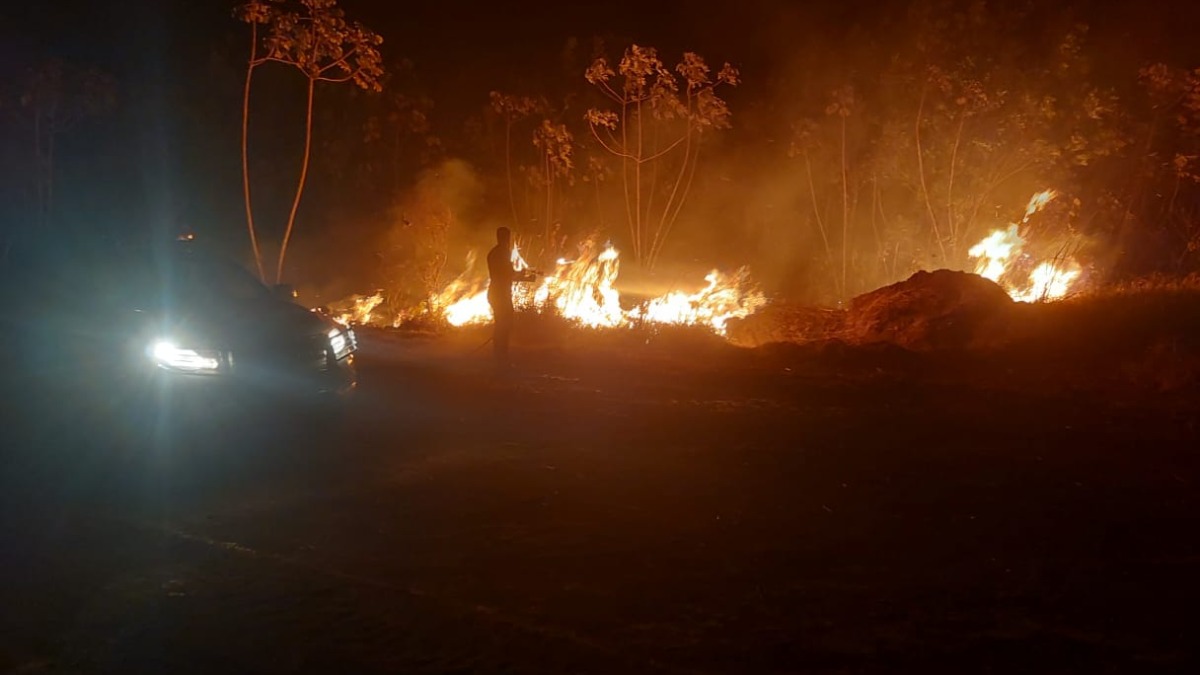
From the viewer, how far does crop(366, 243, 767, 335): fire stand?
15477mm

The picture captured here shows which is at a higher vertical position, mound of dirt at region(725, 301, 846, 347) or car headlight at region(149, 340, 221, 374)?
mound of dirt at region(725, 301, 846, 347)

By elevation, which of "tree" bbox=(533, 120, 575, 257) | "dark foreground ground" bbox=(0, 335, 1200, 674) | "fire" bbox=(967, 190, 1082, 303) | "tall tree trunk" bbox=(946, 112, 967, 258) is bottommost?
"dark foreground ground" bbox=(0, 335, 1200, 674)

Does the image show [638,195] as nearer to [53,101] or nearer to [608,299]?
[608,299]

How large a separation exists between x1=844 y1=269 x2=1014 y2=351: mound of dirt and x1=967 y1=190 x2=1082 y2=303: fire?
4943 millimetres

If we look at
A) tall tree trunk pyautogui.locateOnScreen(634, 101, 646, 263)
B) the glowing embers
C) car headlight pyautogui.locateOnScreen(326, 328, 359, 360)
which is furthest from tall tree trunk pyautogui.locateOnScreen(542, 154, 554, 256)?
car headlight pyautogui.locateOnScreen(326, 328, 359, 360)

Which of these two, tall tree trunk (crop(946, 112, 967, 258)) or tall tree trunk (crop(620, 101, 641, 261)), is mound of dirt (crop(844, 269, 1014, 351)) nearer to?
tall tree trunk (crop(946, 112, 967, 258))

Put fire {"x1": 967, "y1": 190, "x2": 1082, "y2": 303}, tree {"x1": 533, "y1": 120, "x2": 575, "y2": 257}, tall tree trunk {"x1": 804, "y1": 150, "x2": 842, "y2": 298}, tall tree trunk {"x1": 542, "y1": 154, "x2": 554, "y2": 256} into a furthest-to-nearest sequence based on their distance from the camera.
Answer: tall tree trunk {"x1": 804, "y1": 150, "x2": 842, "y2": 298}, tall tree trunk {"x1": 542, "y1": 154, "x2": 554, "y2": 256}, tree {"x1": 533, "y1": 120, "x2": 575, "y2": 257}, fire {"x1": 967, "y1": 190, "x2": 1082, "y2": 303}

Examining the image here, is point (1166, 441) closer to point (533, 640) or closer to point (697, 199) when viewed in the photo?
point (533, 640)

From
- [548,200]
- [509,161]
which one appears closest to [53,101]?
[509,161]

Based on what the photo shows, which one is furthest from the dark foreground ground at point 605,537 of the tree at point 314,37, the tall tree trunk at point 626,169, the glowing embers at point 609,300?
the tall tree trunk at point 626,169

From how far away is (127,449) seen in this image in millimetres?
8359

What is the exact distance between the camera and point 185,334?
8.84m

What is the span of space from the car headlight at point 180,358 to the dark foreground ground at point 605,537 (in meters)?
0.47

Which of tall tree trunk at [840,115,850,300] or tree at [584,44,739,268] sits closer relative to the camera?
tree at [584,44,739,268]
